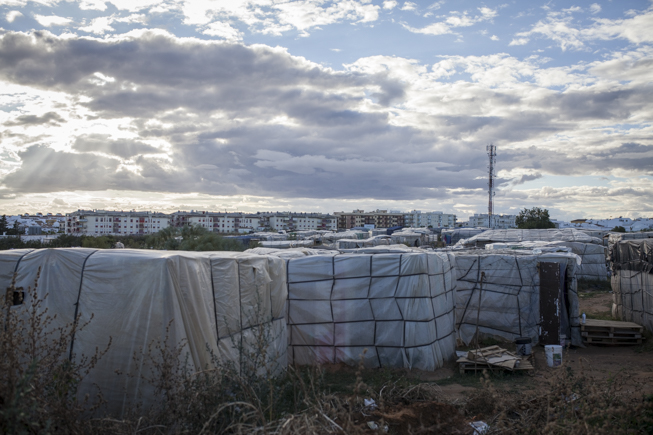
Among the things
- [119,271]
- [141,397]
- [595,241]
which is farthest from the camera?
[595,241]

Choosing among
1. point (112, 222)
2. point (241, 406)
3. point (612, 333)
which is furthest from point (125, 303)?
point (112, 222)

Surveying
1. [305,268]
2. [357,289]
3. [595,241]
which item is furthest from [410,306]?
[595,241]

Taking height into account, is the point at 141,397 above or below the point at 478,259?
below

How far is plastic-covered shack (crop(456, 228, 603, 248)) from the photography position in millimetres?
29223

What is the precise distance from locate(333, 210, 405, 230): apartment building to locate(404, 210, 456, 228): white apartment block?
5.90 m

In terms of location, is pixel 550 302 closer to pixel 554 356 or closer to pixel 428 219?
pixel 554 356

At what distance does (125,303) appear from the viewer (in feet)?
18.8

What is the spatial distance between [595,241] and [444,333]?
900 inches

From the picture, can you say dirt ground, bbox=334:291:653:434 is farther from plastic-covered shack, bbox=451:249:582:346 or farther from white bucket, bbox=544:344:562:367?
plastic-covered shack, bbox=451:249:582:346

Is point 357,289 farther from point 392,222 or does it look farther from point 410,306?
point 392,222

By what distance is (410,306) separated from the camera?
31.4ft

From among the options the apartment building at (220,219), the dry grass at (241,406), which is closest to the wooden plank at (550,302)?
the dry grass at (241,406)

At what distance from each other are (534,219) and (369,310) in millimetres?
48496

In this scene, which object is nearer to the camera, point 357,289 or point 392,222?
point 357,289
